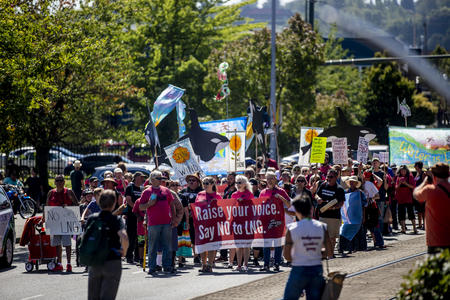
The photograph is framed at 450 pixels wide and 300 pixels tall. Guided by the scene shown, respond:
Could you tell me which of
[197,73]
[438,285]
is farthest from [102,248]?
[197,73]

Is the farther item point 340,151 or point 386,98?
point 386,98

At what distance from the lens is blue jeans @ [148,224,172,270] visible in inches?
530

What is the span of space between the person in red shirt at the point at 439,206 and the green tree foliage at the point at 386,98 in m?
45.6

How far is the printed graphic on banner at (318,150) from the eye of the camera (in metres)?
19.1

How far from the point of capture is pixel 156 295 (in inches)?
435

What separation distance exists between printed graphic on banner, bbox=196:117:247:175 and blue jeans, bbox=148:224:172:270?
6.18 metres

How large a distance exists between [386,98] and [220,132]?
36.2 m

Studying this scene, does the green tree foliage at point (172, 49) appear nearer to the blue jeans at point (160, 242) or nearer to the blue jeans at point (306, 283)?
the blue jeans at point (160, 242)

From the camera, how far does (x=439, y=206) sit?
29.1 ft

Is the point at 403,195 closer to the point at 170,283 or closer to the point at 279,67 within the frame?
the point at 170,283

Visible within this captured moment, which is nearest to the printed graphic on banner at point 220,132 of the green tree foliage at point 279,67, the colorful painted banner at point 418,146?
the colorful painted banner at point 418,146

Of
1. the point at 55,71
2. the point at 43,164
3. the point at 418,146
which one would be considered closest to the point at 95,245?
the point at 55,71

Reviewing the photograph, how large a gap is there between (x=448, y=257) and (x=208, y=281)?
6686mm

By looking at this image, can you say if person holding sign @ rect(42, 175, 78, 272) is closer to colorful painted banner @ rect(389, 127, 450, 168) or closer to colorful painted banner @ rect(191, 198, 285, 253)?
colorful painted banner @ rect(191, 198, 285, 253)
